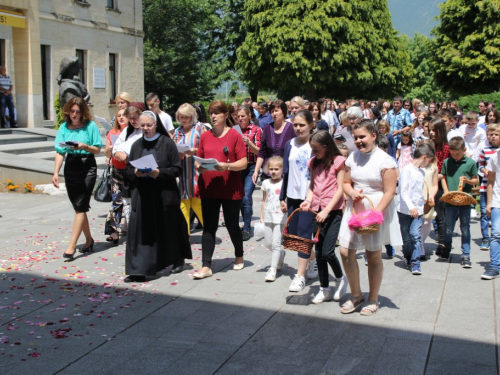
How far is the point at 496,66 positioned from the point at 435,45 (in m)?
4.86

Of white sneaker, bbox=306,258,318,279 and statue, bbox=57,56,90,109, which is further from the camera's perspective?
statue, bbox=57,56,90,109

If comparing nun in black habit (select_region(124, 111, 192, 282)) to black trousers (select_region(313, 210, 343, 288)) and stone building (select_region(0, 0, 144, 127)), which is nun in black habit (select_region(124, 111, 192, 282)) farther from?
stone building (select_region(0, 0, 144, 127))

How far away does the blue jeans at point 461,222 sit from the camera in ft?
26.0

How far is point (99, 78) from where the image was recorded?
2992 cm

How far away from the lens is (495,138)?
7.44 metres

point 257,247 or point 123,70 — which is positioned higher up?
point 123,70

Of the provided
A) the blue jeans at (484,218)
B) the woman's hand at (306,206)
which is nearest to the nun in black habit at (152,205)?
the woman's hand at (306,206)

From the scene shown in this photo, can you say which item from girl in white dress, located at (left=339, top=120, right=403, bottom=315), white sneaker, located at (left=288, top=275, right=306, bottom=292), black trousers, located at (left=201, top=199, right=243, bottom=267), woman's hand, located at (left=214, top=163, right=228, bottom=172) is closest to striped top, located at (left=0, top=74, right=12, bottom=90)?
black trousers, located at (left=201, top=199, right=243, bottom=267)

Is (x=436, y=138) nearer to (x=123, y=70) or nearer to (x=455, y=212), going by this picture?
(x=455, y=212)

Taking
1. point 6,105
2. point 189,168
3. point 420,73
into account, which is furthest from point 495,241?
point 420,73

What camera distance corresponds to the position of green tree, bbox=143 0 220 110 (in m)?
48.1

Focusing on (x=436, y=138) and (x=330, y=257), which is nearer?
(x=330, y=257)

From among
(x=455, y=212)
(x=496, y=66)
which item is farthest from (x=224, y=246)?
(x=496, y=66)

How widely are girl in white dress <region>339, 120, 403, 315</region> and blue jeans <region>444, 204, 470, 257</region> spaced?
240 centimetres
